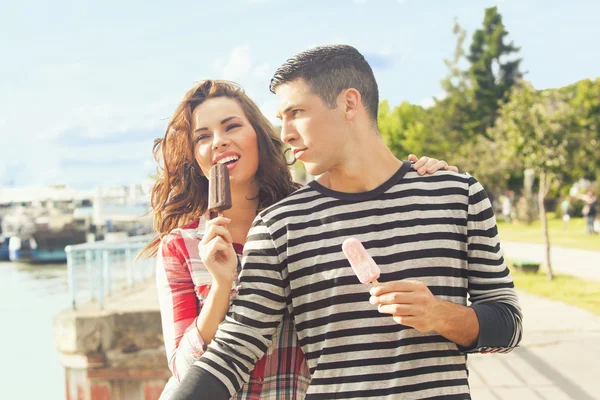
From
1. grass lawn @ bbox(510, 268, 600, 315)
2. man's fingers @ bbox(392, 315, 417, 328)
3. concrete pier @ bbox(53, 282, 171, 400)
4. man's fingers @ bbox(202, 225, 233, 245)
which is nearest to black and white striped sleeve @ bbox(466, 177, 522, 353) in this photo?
man's fingers @ bbox(392, 315, 417, 328)

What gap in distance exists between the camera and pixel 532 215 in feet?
117

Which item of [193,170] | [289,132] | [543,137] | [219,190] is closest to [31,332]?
[543,137]

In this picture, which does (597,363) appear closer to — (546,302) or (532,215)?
(546,302)

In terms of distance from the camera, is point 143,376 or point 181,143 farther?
point 143,376

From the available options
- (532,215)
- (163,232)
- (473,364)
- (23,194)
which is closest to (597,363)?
(473,364)

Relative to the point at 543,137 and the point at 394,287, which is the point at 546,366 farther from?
the point at 543,137

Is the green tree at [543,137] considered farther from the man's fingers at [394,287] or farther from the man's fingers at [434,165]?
the man's fingers at [394,287]

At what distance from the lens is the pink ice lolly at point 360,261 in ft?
6.03

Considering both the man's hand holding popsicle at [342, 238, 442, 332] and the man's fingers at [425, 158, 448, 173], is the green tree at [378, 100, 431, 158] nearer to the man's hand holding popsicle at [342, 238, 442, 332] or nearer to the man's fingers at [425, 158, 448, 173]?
the man's fingers at [425, 158, 448, 173]

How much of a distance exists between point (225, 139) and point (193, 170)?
1.10 feet

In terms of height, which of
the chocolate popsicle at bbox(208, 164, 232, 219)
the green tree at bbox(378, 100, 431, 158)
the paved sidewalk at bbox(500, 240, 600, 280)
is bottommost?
the paved sidewalk at bbox(500, 240, 600, 280)

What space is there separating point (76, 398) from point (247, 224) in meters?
6.46

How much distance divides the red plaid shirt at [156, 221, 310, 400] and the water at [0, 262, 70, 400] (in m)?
9.67

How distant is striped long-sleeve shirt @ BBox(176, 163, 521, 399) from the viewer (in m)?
1.98
